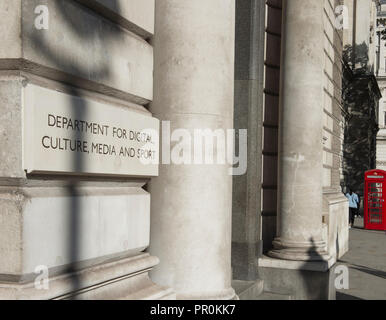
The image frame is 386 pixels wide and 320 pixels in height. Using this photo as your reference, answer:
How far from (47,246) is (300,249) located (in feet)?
21.5

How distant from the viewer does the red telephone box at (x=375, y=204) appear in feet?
79.6

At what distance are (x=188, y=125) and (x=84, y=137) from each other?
1.19 m

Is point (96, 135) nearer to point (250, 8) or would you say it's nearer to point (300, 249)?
point (250, 8)

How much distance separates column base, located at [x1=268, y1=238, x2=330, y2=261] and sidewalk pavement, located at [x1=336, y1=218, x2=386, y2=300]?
1.12 m

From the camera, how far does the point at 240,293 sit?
7465mm

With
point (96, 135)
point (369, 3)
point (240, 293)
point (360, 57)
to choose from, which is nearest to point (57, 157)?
Answer: point (96, 135)

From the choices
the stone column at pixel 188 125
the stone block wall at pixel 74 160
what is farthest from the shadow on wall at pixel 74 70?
Result: the stone column at pixel 188 125

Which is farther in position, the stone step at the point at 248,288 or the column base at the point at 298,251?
the column base at the point at 298,251

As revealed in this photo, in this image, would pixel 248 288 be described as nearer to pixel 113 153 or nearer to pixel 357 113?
pixel 113 153

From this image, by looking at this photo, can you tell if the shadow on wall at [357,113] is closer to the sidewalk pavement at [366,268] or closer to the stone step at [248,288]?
the sidewalk pavement at [366,268]

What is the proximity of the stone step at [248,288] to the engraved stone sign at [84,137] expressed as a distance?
376 centimetres

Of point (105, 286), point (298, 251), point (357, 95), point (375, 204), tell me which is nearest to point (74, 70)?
point (105, 286)

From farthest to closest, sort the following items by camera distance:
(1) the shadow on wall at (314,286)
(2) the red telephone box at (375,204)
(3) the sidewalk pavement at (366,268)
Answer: (2) the red telephone box at (375,204), (3) the sidewalk pavement at (366,268), (1) the shadow on wall at (314,286)

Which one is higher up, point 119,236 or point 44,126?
point 44,126
